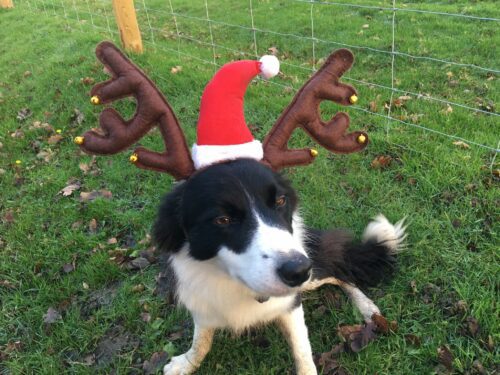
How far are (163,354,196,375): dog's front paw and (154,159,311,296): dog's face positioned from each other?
29.2 inches

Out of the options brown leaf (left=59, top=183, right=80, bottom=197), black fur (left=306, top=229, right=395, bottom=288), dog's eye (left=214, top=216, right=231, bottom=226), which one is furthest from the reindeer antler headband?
brown leaf (left=59, top=183, right=80, bottom=197)

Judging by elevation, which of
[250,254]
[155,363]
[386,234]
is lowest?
[155,363]

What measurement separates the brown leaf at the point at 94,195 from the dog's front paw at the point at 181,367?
1714 mm

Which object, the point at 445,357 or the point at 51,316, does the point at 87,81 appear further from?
the point at 445,357

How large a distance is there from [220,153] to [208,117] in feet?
0.53

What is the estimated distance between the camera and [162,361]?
2373 millimetres

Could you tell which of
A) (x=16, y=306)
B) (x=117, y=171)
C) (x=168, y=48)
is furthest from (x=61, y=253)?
(x=168, y=48)

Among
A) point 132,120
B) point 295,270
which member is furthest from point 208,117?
point 295,270

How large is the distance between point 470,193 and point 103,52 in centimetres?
239

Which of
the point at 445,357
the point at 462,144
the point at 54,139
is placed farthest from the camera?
the point at 54,139

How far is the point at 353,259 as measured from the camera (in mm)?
2504

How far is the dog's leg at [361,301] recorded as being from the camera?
7.71ft

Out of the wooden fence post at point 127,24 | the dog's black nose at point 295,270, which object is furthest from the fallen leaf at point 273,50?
the dog's black nose at point 295,270

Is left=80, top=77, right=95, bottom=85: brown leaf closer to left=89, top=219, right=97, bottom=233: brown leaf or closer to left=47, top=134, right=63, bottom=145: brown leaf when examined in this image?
left=47, top=134, right=63, bottom=145: brown leaf
